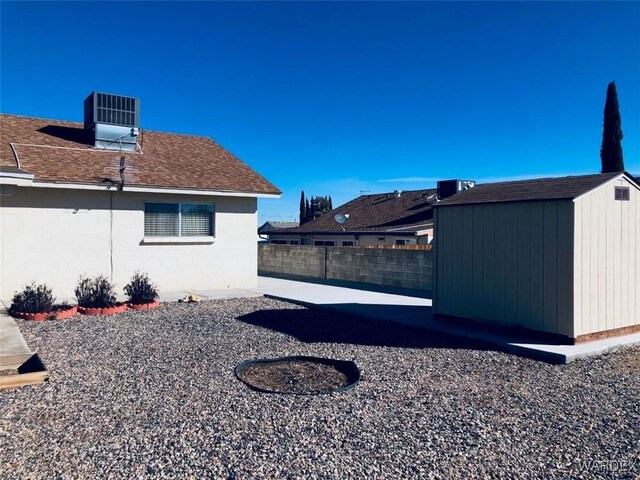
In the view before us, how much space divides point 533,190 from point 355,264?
9.10 metres

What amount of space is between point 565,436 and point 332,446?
1.89 m

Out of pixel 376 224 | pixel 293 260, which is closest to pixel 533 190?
pixel 293 260

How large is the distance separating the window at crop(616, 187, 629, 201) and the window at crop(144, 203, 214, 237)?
965cm

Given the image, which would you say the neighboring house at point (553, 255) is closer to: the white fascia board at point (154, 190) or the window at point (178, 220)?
the white fascia board at point (154, 190)

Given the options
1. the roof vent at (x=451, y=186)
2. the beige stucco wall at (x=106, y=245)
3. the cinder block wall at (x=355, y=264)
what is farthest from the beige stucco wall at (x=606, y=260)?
the roof vent at (x=451, y=186)

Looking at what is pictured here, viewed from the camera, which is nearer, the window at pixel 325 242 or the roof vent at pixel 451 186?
the roof vent at pixel 451 186

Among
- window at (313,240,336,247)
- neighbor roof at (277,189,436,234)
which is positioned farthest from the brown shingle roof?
window at (313,240,336,247)

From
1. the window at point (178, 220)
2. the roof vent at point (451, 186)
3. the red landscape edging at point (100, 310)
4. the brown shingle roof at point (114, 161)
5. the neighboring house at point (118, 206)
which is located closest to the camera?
the red landscape edging at point (100, 310)

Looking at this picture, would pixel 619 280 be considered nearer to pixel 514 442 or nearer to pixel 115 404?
pixel 514 442

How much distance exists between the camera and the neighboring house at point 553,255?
7.12 metres

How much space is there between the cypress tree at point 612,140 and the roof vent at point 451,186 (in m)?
6.91

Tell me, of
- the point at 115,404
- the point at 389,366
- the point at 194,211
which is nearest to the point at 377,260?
the point at 194,211

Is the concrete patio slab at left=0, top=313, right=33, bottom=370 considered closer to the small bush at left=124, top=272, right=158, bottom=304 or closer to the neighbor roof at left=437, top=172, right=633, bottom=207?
the small bush at left=124, top=272, right=158, bottom=304

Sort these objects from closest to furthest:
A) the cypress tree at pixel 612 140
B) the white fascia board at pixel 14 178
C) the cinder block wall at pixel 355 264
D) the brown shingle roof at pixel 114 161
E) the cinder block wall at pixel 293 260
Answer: the white fascia board at pixel 14 178
the brown shingle roof at pixel 114 161
the cinder block wall at pixel 355 264
the cinder block wall at pixel 293 260
the cypress tree at pixel 612 140
